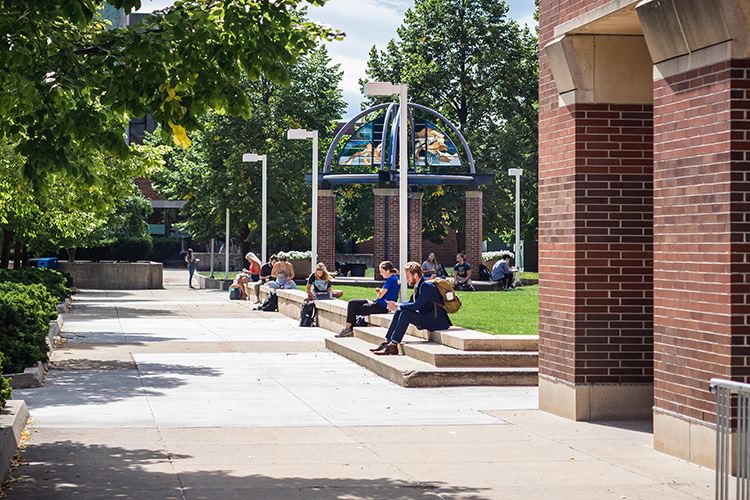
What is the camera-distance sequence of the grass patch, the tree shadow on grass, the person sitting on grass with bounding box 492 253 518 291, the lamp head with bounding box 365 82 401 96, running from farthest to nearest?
1. the person sitting on grass with bounding box 492 253 518 291
2. the lamp head with bounding box 365 82 401 96
3. the grass patch
4. the tree shadow on grass

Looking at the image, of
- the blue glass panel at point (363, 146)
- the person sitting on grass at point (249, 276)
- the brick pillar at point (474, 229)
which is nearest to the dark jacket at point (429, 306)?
the person sitting on grass at point (249, 276)

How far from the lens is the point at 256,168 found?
48688 mm

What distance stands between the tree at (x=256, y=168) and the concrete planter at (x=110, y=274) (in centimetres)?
602

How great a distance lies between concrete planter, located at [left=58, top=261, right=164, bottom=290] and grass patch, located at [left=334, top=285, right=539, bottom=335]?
18.6 metres

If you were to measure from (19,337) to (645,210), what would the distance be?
7636mm

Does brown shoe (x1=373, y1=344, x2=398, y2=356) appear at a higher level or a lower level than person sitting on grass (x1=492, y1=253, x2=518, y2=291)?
lower

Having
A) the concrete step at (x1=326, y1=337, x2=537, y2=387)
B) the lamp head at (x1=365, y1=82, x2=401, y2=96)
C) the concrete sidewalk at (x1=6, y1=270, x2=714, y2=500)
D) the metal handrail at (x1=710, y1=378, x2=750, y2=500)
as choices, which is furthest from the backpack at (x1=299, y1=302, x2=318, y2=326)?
the metal handrail at (x1=710, y1=378, x2=750, y2=500)

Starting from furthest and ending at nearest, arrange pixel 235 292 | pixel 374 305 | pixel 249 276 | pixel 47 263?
pixel 47 263 → pixel 249 276 → pixel 235 292 → pixel 374 305

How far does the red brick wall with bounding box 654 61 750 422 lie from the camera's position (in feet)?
24.6

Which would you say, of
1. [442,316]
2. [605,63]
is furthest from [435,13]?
[605,63]

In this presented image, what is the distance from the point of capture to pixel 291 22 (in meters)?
8.27

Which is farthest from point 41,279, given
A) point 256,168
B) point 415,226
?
point 256,168

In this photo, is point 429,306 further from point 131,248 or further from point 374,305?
point 131,248

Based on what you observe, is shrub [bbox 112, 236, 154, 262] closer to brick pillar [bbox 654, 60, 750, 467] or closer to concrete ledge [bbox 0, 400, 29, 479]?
concrete ledge [bbox 0, 400, 29, 479]
